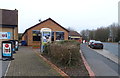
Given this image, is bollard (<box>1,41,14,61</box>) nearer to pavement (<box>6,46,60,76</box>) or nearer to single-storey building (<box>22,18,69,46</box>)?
pavement (<box>6,46,60,76</box>)

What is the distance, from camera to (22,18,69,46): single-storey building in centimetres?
3291

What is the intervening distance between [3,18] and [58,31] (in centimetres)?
1156

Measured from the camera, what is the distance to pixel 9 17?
29500mm

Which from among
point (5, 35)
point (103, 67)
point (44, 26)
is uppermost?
point (44, 26)

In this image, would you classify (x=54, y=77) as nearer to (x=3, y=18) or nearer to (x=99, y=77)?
(x=99, y=77)

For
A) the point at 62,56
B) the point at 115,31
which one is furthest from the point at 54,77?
the point at 115,31

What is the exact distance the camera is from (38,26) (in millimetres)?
33625

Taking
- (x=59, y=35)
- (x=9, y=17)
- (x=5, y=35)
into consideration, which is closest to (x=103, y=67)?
(x=5, y=35)

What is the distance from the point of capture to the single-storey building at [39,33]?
3291 cm

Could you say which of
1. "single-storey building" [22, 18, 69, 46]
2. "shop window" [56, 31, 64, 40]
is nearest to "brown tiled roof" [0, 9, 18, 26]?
"single-storey building" [22, 18, 69, 46]

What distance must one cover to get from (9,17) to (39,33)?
6.82 meters

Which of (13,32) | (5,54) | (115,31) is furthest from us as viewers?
(115,31)

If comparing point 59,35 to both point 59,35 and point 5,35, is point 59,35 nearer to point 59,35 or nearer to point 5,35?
point 59,35

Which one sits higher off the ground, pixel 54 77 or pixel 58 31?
pixel 58 31
